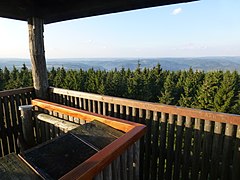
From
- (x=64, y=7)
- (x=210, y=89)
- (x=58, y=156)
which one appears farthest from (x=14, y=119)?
(x=210, y=89)

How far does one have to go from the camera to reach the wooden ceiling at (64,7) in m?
2.32

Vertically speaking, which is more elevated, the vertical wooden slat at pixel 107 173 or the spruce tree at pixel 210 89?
the vertical wooden slat at pixel 107 173

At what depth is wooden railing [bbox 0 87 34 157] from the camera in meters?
2.88

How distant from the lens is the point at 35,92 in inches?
130

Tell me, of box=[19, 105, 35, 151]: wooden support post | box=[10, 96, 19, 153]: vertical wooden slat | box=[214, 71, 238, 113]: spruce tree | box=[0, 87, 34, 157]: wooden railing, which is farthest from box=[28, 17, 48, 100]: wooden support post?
box=[214, 71, 238, 113]: spruce tree

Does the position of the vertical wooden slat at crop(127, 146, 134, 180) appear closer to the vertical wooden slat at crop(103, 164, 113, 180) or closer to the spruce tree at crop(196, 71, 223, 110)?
the vertical wooden slat at crop(103, 164, 113, 180)

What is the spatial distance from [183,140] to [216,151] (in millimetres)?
415

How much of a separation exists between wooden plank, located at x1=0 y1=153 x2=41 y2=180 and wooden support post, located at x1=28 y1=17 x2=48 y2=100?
222 centimetres

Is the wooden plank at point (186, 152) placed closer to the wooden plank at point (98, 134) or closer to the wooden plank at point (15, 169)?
the wooden plank at point (98, 134)

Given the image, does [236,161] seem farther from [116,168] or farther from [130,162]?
[116,168]

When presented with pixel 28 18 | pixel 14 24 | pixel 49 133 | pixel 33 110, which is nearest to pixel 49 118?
pixel 49 133

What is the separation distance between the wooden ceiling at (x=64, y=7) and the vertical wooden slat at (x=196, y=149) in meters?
1.48

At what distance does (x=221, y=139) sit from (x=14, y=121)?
10.4ft

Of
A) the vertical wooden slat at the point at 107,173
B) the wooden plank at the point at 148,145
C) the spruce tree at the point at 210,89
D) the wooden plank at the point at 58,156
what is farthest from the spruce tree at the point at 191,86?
the vertical wooden slat at the point at 107,173
